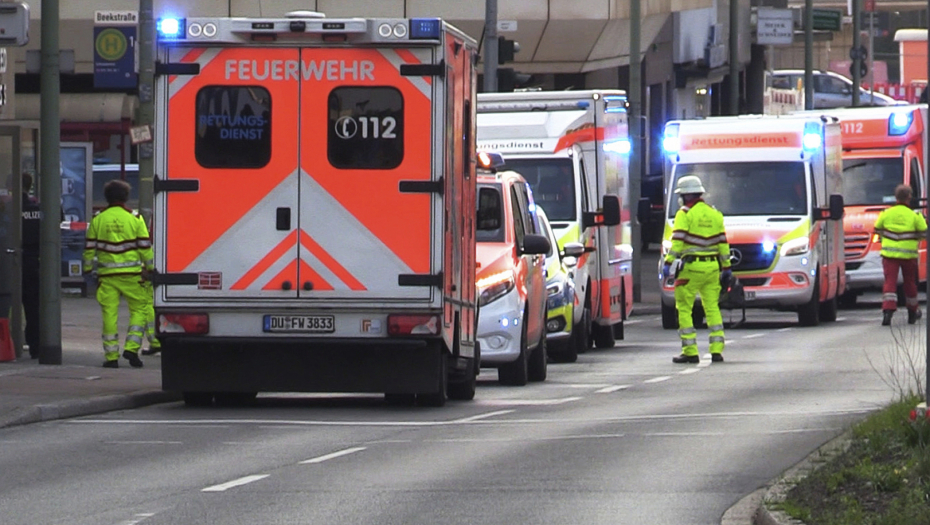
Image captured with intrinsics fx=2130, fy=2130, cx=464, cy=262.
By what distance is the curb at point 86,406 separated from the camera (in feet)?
48.1

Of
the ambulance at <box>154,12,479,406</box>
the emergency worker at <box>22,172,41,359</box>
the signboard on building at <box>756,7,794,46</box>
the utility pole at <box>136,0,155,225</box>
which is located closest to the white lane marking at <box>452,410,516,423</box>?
the ambulance at <box>154,12,479,406</box>

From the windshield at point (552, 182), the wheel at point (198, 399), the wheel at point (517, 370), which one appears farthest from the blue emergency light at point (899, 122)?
the wheel at point (198, 399)

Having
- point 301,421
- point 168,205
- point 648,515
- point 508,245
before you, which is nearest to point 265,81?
point 168,205

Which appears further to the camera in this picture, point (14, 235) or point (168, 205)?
point (14, 235)

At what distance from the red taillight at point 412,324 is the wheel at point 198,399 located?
168 cm

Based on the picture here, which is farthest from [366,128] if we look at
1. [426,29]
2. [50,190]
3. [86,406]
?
[50,190]

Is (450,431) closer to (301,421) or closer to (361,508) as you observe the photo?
(301,421)

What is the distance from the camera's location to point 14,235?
19.8 metres

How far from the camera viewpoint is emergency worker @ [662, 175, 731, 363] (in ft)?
68.1

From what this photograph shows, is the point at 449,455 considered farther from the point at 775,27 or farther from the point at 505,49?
the point at 775,27

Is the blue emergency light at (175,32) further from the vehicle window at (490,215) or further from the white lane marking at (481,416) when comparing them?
the vehicle window at (490,215)

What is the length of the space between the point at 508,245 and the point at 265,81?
3.96 metres

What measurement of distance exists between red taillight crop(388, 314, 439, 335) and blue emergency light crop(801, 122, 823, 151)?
1381 centimetres

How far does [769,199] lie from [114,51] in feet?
28.3
